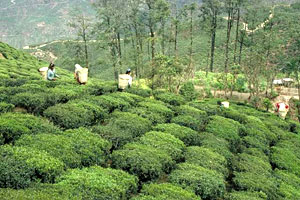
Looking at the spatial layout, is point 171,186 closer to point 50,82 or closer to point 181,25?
point 50,82

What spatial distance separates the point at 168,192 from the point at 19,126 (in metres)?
3.94

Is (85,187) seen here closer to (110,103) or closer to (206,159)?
(206,159)

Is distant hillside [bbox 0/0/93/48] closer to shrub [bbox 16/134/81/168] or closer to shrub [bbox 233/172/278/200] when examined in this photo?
shrub [bbox 16/134/81/168]

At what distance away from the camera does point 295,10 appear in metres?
48.1

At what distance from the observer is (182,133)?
9.69 m

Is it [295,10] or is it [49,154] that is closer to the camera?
[49,154]

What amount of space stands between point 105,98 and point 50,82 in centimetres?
263

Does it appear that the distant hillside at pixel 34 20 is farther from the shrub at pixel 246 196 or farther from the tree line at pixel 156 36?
the shrub at pixel 246 196

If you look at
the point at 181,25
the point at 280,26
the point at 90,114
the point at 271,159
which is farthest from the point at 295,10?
the point at 90,114

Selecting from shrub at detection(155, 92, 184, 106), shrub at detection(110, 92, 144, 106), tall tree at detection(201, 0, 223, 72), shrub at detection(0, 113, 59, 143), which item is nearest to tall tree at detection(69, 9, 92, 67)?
shrub at detection(155, 92, 184, 106)

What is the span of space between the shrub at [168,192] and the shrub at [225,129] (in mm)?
4899

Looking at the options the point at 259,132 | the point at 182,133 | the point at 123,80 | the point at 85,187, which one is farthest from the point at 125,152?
the point at 259,132

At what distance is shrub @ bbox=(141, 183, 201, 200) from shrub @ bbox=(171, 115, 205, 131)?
4626 millimetres

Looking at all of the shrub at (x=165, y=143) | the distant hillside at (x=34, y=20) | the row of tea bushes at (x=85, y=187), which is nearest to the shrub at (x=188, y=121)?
the shrub at (x=165, y=143)
